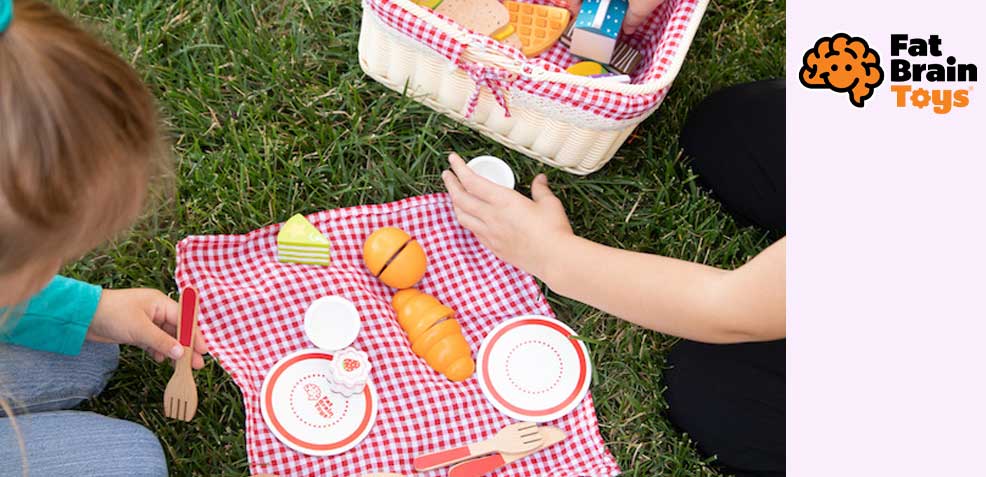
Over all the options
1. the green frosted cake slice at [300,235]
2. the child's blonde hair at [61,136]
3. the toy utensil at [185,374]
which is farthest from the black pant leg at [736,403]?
the child's blonde hair at [61,136]

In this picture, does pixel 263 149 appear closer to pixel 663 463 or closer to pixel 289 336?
pixel 289 336

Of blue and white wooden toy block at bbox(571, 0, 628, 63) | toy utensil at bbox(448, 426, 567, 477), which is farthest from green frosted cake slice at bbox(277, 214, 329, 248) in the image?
blue and white wooden toy block at bbox(571, 0, 628, 63)

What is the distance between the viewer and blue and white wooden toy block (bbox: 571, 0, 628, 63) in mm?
1251

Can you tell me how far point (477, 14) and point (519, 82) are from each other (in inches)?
9.7

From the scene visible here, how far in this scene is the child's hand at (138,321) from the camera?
1041 millimetres

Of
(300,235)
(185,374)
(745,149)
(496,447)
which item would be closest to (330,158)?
(300,235)

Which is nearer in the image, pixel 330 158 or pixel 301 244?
pixel 301 244

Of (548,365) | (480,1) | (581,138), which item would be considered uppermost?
(480,1)

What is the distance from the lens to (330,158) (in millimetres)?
1286

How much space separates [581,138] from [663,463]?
1.53 ft

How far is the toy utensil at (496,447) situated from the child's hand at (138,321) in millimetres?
316
